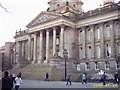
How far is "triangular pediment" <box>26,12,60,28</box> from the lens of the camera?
57.0 metres

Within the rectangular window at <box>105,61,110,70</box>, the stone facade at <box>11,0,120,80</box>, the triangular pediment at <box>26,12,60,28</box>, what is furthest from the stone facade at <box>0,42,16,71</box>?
the rectangular window at <box>105,61,110,70</box>

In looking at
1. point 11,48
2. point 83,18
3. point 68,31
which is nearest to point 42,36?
point 68,31

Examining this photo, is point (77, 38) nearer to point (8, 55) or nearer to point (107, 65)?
point (107, 65)

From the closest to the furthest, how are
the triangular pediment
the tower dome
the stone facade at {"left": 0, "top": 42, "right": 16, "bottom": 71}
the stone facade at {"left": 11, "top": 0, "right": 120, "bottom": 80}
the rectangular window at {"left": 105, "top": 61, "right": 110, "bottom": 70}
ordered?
1. the rectangular window at {"left": 105, "top": 61, "right": 110, "bottom": 70}
2. the stone facade at {"left": 11, "top": 0, "right": 120, "bottom": 80}
3. the triangular pediment
4. the tower dome
5. the stone facade at {"left": 0, "top": 42, "right": 16, "bottom": 71}

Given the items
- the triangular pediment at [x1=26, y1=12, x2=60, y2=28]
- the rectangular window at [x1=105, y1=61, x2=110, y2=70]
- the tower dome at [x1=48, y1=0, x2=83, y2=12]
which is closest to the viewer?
the rectangular window at [x1=105, y1=61, x2=110, y2=70]

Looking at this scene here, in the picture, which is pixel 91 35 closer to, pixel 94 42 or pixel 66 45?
pixel 94 42

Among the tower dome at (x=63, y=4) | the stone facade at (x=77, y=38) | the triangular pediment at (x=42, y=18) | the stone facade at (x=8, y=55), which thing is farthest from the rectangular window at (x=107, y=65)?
the stone facade at (x=8, y=55)

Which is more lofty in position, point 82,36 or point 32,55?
point 82,36

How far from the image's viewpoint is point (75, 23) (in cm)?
5662

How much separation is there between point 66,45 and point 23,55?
21.4 metres

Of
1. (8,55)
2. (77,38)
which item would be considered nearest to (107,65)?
(77,38)

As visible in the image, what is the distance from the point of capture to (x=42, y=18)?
60.2 metres

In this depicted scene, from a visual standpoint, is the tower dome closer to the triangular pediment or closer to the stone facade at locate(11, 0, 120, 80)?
the stone facade at locate(11, 0, 120, 80)

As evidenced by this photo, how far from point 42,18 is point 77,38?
10584mm
